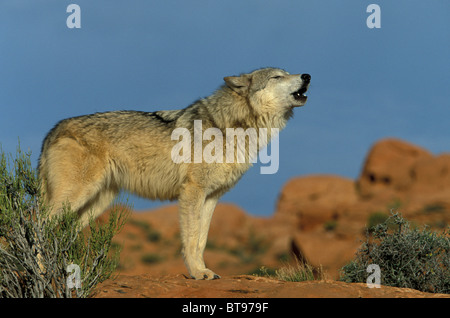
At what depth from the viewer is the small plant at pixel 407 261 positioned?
762 centimetres

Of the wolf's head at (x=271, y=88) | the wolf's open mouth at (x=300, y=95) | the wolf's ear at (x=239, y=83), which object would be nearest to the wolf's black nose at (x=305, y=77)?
the wolf's head at (x=271, y=88)

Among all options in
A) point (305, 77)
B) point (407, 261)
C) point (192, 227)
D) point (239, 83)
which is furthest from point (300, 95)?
point (407, 261)

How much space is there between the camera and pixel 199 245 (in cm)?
729

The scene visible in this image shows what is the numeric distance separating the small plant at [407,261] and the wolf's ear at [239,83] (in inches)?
114

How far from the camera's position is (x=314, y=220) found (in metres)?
32.3

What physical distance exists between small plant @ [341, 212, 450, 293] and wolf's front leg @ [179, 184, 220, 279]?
96.2 inches

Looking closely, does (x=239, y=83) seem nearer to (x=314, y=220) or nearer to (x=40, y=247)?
(x=40, y=247)

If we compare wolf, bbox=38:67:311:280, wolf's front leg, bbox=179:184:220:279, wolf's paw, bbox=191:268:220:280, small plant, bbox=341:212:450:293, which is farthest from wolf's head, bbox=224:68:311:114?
wolf's paw, bbox=191:268:220:280

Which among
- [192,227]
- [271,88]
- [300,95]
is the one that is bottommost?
[192,227]

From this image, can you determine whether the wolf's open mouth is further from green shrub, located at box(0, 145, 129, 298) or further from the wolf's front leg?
green shrub, located at box(0, 145, 129, 298)

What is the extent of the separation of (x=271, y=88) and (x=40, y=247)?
3.89 m

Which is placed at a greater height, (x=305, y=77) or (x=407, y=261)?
(x=305, y=77)

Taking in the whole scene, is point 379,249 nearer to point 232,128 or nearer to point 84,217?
point 232,128
